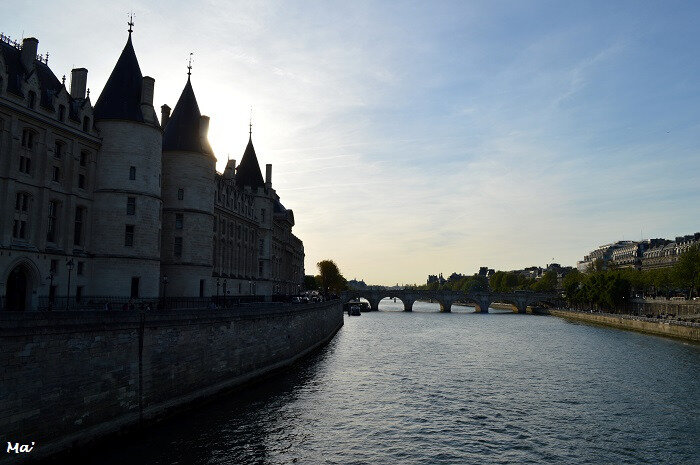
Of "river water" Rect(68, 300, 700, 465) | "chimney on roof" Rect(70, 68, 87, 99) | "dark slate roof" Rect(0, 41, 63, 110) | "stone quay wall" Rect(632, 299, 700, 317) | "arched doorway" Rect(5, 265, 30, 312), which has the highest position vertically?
"chimney on roof" Rect(70, 68, 87, 99)

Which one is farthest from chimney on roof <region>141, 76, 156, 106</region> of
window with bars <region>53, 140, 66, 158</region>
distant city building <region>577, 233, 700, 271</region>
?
distant city building <region>577, 233, 700, 271</region>

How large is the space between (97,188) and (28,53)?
9161 mm

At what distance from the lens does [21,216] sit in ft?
105

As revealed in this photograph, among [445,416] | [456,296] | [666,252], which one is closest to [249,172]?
[445,416]

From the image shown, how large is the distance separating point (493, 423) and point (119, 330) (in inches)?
751

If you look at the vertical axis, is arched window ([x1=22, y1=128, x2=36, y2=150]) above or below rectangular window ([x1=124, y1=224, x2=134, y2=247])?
above

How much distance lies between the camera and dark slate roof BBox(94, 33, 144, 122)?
3875 centimetres

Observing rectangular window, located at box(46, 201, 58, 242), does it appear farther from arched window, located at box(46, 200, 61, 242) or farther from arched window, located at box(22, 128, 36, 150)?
arched window, located at box(22, 128, 36, 150)

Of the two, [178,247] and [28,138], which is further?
[178,247]

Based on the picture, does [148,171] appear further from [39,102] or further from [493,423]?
[493,423]

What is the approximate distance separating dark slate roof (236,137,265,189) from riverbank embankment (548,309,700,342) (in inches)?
2315

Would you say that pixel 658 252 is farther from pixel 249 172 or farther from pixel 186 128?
pixel 186 128

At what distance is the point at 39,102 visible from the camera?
106ft

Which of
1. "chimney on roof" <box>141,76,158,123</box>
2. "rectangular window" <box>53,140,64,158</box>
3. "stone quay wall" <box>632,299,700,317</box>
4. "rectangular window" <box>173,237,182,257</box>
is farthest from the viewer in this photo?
"stone quay wall" <box>632,299,700,317</box>
